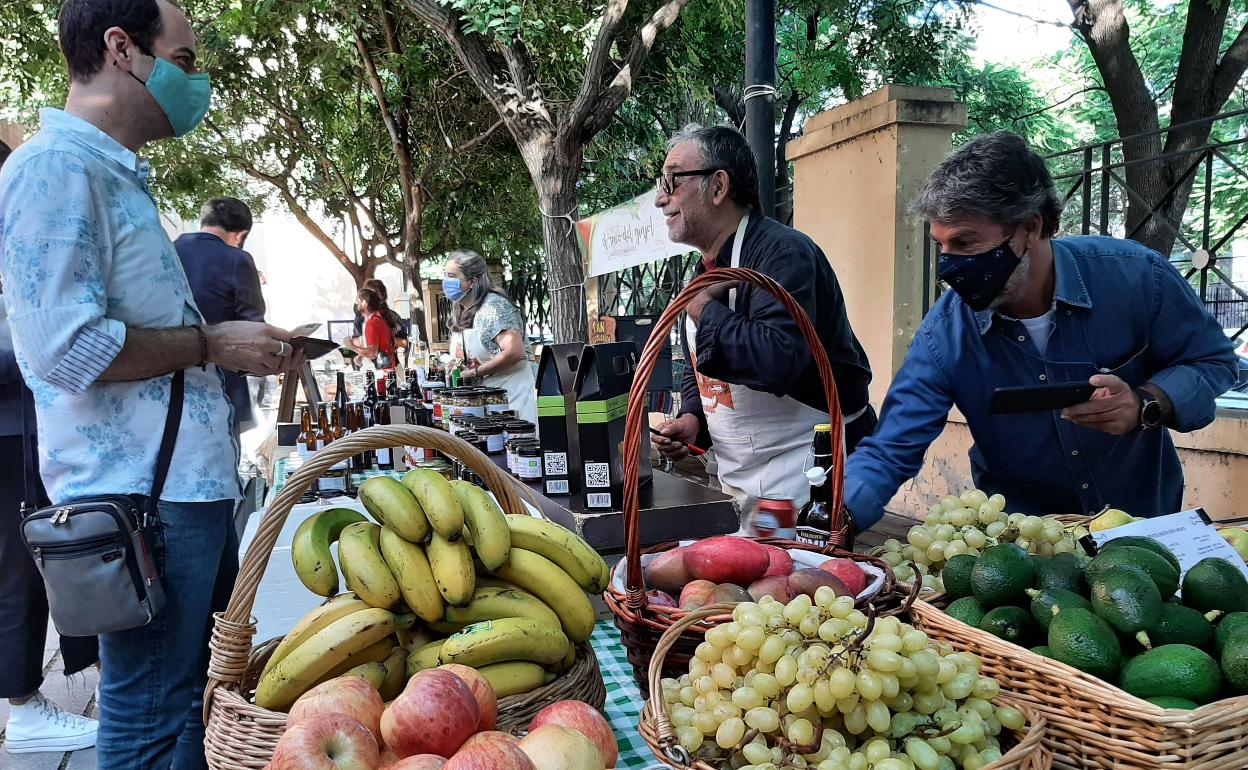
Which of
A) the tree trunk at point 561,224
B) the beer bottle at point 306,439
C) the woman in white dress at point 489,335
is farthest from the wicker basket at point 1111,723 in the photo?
the tree trunk at point 561,224

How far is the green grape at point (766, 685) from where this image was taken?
0.99 meters

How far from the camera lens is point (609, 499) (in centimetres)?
212

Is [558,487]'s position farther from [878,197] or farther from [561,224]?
[561,224]

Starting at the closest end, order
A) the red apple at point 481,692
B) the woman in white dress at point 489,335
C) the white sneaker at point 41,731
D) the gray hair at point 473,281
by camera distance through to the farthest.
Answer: the red apple at point 481,692
the white sneaker at point 41,731
the woman in white dress at point 489,335
the gray hair at point 473,281

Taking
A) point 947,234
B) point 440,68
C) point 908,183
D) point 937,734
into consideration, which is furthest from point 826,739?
point 440,68

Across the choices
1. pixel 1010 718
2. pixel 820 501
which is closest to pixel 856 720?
pixel 1010 718

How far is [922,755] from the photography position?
36.5 inches

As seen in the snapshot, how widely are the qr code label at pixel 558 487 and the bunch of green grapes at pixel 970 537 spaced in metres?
1.00

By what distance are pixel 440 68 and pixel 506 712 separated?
10576 mm

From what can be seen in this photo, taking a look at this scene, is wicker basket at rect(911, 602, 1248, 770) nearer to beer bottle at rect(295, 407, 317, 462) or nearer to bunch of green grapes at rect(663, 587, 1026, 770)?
bunch of green grapes at rect(663, 587, 1026, 770)

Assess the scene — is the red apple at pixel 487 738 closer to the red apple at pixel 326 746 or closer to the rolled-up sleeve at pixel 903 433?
the red apple at pixel 326 746

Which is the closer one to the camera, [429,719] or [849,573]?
[429,719]

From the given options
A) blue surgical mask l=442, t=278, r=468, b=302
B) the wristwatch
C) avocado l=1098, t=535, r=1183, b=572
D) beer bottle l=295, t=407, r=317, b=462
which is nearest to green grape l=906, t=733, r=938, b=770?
avocado l=1098, t=535, r=1183, b=572

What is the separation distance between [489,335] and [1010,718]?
16.4 ft
